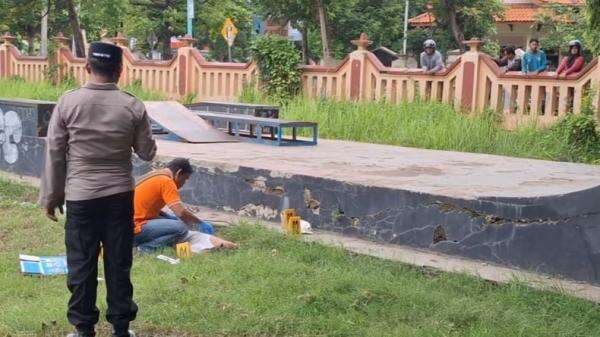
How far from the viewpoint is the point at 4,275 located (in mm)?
6191

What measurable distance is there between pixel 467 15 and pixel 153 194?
2193cm

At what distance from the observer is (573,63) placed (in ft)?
45.1

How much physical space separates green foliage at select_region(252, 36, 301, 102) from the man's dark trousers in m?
12.3

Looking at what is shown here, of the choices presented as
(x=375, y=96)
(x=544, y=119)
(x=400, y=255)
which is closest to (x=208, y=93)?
(x=375, y=96)

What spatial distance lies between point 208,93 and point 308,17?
8452 millimetres

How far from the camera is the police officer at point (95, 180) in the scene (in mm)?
4516

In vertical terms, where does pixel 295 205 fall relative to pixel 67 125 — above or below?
below

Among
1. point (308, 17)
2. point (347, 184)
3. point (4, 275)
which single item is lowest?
point (4, 275)

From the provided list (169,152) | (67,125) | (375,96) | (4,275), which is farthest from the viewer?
(375,96)

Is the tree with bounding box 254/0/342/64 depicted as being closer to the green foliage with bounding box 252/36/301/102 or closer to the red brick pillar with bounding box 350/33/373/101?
the green foliage with bounding box 252/36/301/102

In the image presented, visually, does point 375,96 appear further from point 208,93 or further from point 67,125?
point 67,125

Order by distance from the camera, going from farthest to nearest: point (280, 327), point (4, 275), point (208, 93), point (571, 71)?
point (208, 93) < point (571, 71) < point (4, 275) < point (280, 327)

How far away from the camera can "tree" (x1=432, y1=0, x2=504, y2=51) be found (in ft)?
87.3

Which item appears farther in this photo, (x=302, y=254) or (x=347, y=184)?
(x=347, y=184)
